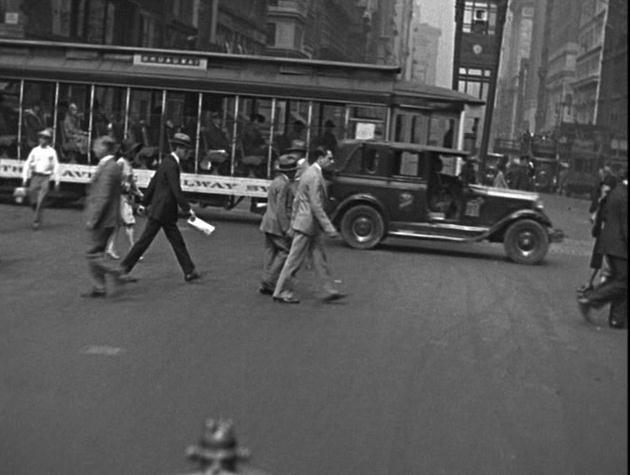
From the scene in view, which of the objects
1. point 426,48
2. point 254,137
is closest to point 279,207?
point 426,48

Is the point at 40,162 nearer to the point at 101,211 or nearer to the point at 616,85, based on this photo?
the point at 101,211

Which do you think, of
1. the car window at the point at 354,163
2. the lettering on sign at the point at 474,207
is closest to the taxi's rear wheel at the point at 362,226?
the car window at the point at 354,163

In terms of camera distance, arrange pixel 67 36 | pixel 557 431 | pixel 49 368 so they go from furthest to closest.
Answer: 1. pixel 67 36
2. pixel 49 368
3. pixel 557 431

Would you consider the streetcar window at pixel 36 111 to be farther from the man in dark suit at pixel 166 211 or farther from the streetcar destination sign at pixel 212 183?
the man in dark suit at pixel 166 211

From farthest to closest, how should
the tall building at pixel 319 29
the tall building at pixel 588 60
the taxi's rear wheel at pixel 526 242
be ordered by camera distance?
the taxi's rear wheel at pixel 526 242, the tall building at pixel 319 29, the tall building at pixel 588 60

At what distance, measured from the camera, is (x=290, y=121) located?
2067 cm

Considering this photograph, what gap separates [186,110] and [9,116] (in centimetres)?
351

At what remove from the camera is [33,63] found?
848 inches

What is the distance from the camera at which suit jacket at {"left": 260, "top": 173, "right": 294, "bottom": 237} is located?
37.7 feet

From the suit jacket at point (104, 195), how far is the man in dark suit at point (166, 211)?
1.01m

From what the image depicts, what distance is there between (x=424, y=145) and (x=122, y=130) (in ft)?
20.2

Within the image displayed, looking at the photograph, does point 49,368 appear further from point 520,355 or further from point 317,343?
point 520,355

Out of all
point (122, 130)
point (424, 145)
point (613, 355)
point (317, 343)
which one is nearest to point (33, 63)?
point (122, 130)

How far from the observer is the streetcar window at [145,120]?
20984mm
